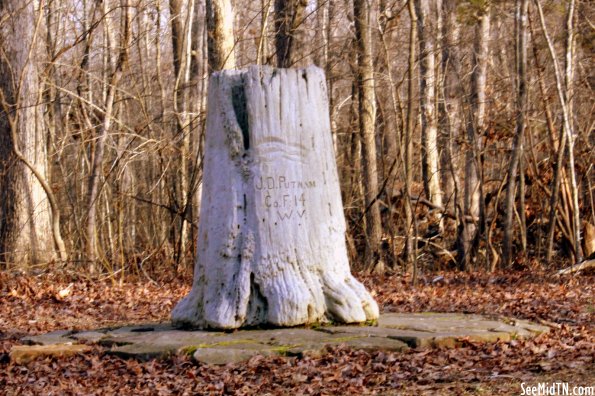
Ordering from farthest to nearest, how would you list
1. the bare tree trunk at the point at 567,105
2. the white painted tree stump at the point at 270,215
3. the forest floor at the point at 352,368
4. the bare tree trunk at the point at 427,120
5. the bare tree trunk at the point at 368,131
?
the bare tree trunk at the point at 427,120 → the bare tree trunk at the point at 368,131 → the bare tree trunk at the point at 567,105 → the white painted tree stump at the point at 270,215 → the forest floor at the point at 352,368

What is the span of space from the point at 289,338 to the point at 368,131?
28.3 feet

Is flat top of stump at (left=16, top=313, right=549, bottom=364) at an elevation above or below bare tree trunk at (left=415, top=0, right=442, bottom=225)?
below

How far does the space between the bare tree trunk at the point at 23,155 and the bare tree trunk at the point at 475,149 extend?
21.2 ft

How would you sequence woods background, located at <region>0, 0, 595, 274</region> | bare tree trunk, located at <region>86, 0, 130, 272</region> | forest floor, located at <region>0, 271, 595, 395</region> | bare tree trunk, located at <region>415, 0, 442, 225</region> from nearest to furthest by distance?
forest floor, located at <region>0, 271, 595, 395</region>, bare tree trunk, located at <region>86, 0, 130, 272</region>, woods background, located at <region>0, 0, 595, 274</region>, bare tree trunk, located at <region>415, 0, 442, 225</region>

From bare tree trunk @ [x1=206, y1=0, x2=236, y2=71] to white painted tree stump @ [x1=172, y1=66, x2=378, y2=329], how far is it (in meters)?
5.91

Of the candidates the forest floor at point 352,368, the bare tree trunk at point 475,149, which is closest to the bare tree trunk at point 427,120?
the bare tree trunk at point 475,149

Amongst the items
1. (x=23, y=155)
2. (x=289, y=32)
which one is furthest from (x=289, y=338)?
(x=23, y=155)

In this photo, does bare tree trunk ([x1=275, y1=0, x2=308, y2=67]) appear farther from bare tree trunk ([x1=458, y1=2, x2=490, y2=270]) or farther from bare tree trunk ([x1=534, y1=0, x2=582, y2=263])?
bare tree trunk ([x1=534, y1=0, x2=582, y2=263])

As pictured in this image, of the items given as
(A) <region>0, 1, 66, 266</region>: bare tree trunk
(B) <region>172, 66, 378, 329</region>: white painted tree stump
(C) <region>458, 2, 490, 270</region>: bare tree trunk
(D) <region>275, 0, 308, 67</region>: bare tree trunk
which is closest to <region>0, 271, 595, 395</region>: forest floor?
(B) <region>172, 66, 378, 329</region>: white painted tree stump

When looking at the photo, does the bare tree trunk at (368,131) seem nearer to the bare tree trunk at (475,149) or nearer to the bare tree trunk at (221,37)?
the bare tree trunk at (475,149)

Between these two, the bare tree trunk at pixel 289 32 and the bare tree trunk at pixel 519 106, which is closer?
the bare tree trunk at pixel 289 32

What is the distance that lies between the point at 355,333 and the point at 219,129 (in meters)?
2.03

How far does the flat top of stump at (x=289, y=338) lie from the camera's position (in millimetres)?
6707

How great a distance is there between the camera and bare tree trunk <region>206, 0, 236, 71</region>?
13516mm
